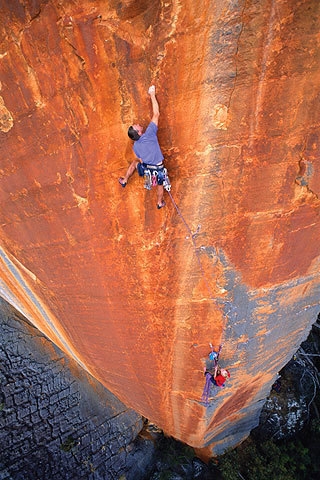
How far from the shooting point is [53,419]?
155 inches

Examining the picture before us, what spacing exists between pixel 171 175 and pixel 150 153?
8.4 inches

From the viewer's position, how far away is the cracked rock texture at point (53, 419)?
362 cm

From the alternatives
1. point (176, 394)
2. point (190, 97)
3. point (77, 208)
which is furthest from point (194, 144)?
point (176, 394)

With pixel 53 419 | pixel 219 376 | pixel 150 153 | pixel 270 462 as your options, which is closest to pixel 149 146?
pixel 150 153

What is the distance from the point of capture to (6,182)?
84.2 inches

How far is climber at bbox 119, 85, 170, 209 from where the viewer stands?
154cm

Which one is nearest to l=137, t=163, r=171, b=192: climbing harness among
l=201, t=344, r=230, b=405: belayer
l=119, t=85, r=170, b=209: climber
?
l=119, t=85, r=170, b=209: climber

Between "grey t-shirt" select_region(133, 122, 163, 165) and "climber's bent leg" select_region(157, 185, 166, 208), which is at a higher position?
"grey t-shirt" select_region(133, 122, 163, 165)

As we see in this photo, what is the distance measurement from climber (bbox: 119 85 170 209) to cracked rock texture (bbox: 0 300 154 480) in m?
3.52

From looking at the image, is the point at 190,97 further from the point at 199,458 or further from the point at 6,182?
the point at 199,458

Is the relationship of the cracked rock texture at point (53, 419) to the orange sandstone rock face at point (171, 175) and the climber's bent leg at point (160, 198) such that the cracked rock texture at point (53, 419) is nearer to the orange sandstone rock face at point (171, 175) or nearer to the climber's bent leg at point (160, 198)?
the orange sandstone rock face at point (171, 175)

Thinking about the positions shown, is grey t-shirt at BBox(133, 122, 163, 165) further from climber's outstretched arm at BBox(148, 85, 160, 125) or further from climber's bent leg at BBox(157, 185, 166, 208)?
climber's bent leg at BBox(157, 185, 166, 208)

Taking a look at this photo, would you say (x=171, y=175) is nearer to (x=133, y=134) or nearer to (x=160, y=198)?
(x=160, y=198)

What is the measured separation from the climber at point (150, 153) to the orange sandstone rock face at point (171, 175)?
0.20 ft
